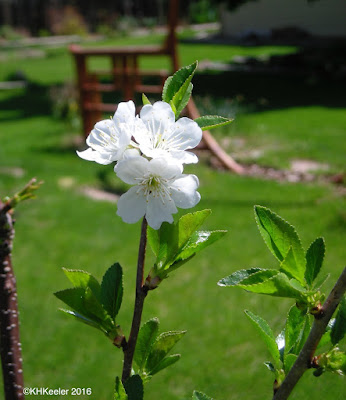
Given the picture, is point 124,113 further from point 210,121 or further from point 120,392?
point 120,392

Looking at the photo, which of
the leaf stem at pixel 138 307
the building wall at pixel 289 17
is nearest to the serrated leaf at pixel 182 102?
the leaf stem at pixel 138 307

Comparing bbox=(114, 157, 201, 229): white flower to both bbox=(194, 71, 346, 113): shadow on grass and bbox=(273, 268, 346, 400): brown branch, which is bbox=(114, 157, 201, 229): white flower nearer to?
bbox=(273, 268, 346, 400): brown branch

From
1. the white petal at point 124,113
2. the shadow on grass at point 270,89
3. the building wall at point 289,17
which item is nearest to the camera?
the white petal at point 124,113

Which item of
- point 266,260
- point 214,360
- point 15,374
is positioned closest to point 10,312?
point 15,374

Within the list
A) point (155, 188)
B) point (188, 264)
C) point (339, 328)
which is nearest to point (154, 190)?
point (155, 188)

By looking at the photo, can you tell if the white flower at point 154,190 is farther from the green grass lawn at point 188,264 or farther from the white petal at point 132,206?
the green grass lawn at point 188,264

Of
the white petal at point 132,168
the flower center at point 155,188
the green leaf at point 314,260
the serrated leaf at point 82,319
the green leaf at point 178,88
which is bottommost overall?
the serrated leaf at point 82,319
